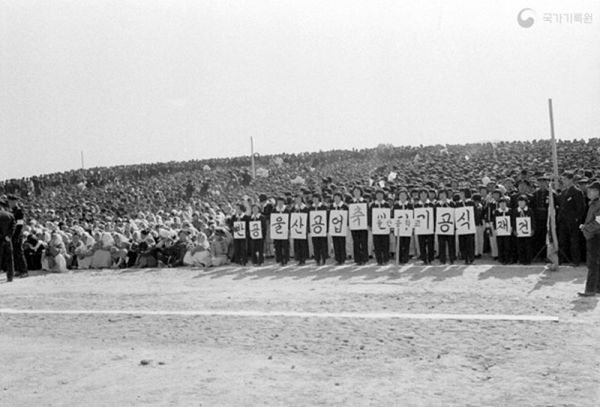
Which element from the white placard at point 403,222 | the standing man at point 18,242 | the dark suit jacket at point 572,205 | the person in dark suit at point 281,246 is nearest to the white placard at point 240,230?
the person in dark suit at point 281,246

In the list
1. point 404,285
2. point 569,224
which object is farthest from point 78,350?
point 569,224

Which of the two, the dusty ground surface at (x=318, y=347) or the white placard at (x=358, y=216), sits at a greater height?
the white placard at (x=358, y=216)

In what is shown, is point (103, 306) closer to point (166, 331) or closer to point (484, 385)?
point (166, 331)

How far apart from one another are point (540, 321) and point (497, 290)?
9.02ft

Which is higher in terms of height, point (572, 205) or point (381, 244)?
point (572, 205)

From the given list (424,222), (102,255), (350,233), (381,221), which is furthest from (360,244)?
(102,255)

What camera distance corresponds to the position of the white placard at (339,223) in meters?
17.7

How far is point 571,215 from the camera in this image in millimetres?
15125

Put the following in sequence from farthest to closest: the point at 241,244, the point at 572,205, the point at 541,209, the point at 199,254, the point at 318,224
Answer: the point at 199,254
the point at 241,244
the point at 318,224
the point at 541,209
the point at 572,205

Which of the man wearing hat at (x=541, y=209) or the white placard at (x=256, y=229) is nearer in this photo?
the man wearing hat at (x=541, y=209)

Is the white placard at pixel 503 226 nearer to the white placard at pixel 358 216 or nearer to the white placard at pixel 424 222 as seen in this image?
the white placard at pixel 424 222

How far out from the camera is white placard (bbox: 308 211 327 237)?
17812 millimetres

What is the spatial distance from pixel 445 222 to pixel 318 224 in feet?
10.4

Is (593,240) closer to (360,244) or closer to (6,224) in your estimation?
(360,244)
